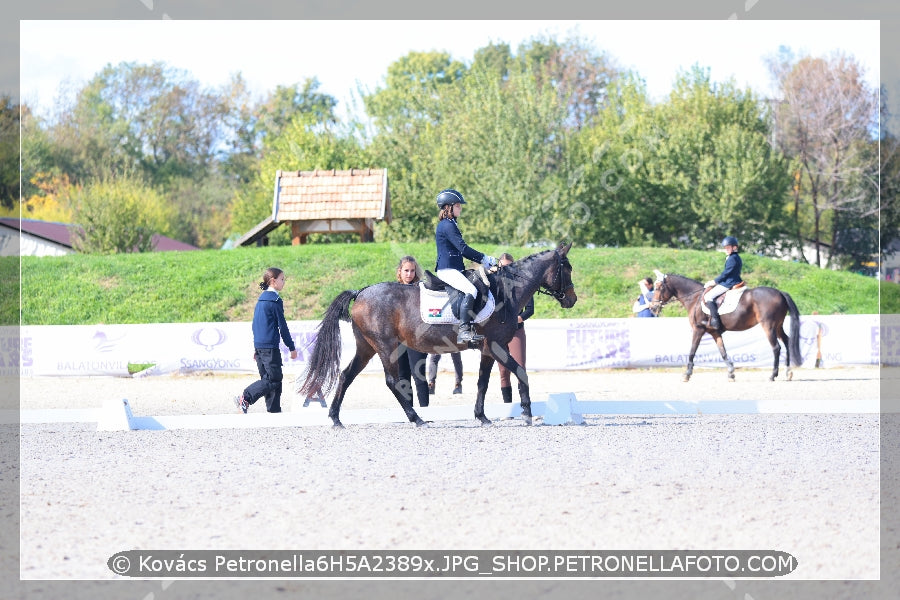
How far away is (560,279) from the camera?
12.7 meters

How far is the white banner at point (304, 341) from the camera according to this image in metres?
23.2

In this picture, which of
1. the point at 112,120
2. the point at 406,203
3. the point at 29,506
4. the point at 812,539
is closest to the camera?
the point at 812,539

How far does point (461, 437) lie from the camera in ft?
35.0

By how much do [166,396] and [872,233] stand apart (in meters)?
45.3

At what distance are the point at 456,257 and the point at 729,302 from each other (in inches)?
391

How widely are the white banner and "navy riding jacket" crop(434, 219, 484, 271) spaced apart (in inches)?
461

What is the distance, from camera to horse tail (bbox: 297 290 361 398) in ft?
38.7

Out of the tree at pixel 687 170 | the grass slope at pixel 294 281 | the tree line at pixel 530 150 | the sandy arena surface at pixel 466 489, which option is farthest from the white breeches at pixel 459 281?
the tree at pixel 687 170

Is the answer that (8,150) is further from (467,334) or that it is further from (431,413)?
(467,334)

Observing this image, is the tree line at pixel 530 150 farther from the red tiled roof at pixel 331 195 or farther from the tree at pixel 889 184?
the red tiled roof at pixel 331 195

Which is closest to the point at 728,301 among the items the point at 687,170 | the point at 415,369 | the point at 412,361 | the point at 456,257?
the point at 412,361

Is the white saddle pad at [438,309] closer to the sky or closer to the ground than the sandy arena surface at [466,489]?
closer to the sky
